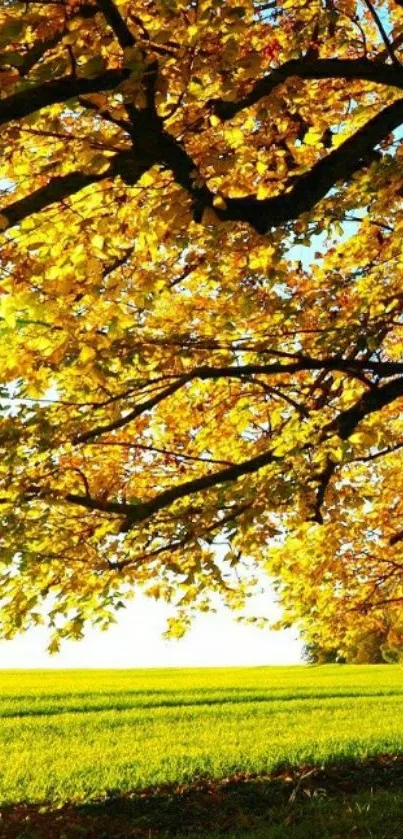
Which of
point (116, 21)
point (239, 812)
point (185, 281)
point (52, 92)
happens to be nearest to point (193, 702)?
point (239, 812)

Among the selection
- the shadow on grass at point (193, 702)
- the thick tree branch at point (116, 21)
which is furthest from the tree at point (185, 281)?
the shadow on grass at point (193, 702)

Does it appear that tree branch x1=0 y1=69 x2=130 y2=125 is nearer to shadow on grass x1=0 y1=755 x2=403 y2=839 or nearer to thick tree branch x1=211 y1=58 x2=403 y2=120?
thick tree branch x1=211 y1=58 x2=403 y2=120

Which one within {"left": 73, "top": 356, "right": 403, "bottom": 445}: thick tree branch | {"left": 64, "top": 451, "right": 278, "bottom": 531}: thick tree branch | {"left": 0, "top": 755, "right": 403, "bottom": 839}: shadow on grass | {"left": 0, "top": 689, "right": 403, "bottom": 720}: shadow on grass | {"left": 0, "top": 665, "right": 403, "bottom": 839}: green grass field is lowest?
{"left": 0, "top": 755, "right": 403, "bottom": 839}: shadow on grass

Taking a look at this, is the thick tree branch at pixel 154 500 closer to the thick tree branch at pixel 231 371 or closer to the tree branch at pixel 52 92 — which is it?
the thick tree branch at pixel 231 371

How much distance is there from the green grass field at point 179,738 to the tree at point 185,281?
11.3 ft

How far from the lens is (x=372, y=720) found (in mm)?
22375

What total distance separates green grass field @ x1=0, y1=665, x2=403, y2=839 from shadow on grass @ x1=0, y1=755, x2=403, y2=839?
0.09 m

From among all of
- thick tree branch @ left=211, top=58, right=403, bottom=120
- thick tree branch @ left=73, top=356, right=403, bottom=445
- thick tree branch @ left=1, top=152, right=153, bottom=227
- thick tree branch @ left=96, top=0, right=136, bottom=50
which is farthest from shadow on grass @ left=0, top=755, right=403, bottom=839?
thick tree branch @ left=96, top=0, right=136, bottom=50

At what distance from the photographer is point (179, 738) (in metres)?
18.0

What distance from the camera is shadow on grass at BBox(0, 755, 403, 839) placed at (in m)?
10.3

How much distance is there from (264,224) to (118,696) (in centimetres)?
2582

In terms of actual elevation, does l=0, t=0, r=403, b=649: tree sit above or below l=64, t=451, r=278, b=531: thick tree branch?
above

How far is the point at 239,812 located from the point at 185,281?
23.3 feet

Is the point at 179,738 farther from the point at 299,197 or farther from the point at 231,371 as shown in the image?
the point at 299,197
